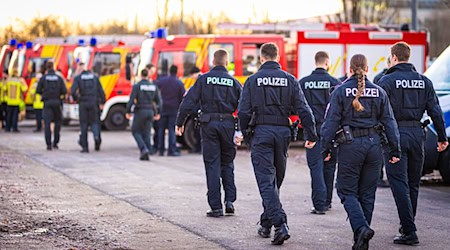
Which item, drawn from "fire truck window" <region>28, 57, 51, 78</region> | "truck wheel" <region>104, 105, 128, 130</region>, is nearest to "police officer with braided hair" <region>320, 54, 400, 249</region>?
"truck wheel" <region>104, 105, 128, 130</region>

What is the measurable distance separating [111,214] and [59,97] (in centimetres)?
1040

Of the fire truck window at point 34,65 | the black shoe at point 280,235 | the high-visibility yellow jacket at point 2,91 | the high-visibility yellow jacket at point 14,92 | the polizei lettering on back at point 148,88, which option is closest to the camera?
the black shoe at point 280,235

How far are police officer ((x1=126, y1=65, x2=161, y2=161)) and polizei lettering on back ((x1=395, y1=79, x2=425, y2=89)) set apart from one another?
974cm

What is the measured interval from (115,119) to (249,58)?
7602 mm

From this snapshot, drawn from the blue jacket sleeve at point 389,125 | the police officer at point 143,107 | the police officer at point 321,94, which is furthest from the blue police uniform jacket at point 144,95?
the blue jacket sleeve at point 389,125

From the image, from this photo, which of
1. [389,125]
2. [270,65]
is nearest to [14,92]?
[270,65]

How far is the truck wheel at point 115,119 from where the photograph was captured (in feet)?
93.1

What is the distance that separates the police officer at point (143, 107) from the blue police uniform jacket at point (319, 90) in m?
7.45

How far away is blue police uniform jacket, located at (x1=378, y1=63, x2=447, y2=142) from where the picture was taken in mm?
9562

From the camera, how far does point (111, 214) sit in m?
11.3

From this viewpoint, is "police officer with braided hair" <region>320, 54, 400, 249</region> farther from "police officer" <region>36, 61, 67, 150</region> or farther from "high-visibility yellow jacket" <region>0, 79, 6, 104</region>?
"high-visibility yellow jacket" <region>0, 79, 6, 104</region>

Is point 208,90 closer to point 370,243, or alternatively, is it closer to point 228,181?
point 228,181

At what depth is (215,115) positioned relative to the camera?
Result: 36.5ft

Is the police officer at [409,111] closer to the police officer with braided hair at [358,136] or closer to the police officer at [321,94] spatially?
the police officer with braided hair at [358,136]
